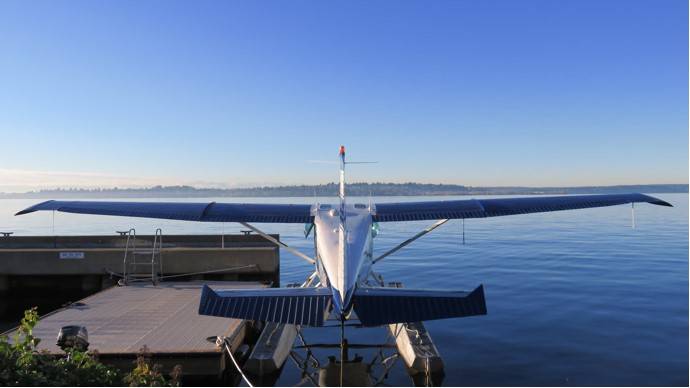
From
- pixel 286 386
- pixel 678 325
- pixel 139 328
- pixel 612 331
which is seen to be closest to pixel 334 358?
pixel 286 386

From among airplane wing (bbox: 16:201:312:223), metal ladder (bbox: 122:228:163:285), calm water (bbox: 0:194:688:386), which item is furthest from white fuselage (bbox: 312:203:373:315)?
metal ladder (bbox: 122:228:163:285)

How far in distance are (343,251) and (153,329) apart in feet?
17.5

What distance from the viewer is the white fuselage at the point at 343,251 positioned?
825 cm

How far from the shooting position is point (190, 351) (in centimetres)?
952

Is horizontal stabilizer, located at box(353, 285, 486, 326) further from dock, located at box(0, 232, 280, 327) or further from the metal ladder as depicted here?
the metal ladder

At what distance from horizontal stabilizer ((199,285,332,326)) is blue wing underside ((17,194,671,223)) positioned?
5246 mm

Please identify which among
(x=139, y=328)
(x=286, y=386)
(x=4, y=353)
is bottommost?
(x=286, y=386)

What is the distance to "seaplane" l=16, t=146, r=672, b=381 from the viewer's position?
289 inches

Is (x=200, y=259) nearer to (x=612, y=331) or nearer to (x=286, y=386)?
(x=286, y=386)

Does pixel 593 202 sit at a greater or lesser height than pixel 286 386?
greater

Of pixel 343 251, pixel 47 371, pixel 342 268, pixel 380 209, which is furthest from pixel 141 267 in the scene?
pixel 47 371

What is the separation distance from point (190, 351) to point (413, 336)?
4.99 m

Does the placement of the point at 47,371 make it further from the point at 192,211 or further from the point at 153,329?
the point at 192,211

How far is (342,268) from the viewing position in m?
8.63
